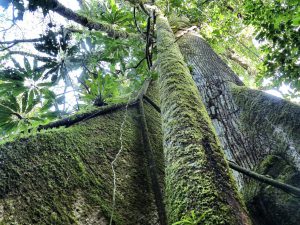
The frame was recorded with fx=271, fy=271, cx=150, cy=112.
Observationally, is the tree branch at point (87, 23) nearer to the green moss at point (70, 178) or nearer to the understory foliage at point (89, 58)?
the understory foliage at point (89, 58)

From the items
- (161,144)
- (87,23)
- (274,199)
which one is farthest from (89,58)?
(274,199)

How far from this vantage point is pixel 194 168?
4.29 feet

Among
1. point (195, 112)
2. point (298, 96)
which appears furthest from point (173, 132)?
point (298, 96)

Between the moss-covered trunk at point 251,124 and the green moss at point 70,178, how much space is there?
95cm

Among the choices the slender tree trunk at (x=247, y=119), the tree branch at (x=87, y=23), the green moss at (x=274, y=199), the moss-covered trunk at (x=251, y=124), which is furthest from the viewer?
the tree branch at (x=87, y=23)

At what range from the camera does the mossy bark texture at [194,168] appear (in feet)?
3.67

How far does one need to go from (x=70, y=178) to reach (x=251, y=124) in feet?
6.34

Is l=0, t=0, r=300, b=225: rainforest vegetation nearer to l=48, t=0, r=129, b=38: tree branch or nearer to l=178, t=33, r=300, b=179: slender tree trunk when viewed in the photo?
l=178, t=33, r=300, b=179: slender tree trunk

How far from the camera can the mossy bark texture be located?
112cm

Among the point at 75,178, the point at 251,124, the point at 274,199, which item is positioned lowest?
the point at 274,199

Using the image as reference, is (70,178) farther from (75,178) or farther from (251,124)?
(251,124)

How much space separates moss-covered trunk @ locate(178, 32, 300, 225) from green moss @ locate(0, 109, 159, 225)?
3.11 ft

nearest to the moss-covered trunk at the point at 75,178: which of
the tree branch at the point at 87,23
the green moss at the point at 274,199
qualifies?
the green moss at the point at 274,199

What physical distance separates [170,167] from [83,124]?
1.27 m
